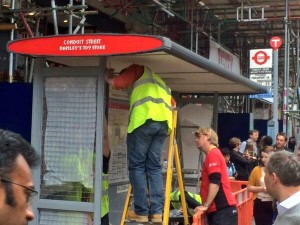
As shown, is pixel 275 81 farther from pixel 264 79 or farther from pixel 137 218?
pixel 137 218

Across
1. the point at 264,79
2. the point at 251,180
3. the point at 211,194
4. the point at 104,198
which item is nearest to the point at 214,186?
the point at 211,194

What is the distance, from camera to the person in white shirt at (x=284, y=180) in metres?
3.28

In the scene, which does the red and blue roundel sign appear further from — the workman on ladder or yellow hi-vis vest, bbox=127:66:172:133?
yellow hi-vis vest, bbox=127:66:172:133

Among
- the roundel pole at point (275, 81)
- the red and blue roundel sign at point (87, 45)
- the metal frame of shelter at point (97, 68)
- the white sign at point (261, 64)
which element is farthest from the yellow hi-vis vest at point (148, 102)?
the white sign at point (261, 64)

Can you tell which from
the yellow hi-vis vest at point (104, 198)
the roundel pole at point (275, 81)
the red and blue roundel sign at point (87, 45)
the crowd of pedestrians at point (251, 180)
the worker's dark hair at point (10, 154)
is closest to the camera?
the worker's dark hair at point (10, 154)

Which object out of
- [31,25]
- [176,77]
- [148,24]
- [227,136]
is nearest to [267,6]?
[148,24]

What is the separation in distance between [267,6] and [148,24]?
4476 millimetres

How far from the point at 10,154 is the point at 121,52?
3.51 metres

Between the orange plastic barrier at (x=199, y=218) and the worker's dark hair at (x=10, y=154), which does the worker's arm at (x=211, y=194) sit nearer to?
the orange plastic barrier at (x=199, y=218)

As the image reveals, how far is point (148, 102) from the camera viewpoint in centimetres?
540

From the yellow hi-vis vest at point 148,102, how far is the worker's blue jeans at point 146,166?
0.22 feet

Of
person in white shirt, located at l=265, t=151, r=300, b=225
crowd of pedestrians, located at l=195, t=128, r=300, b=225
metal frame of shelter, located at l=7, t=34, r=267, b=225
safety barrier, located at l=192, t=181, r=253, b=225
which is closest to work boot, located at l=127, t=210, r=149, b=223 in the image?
metal frame of shelter, located at l=7, t=34, r=267, b=225

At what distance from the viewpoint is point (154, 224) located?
5383 mm

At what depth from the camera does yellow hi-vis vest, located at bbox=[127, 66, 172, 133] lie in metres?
5.37
